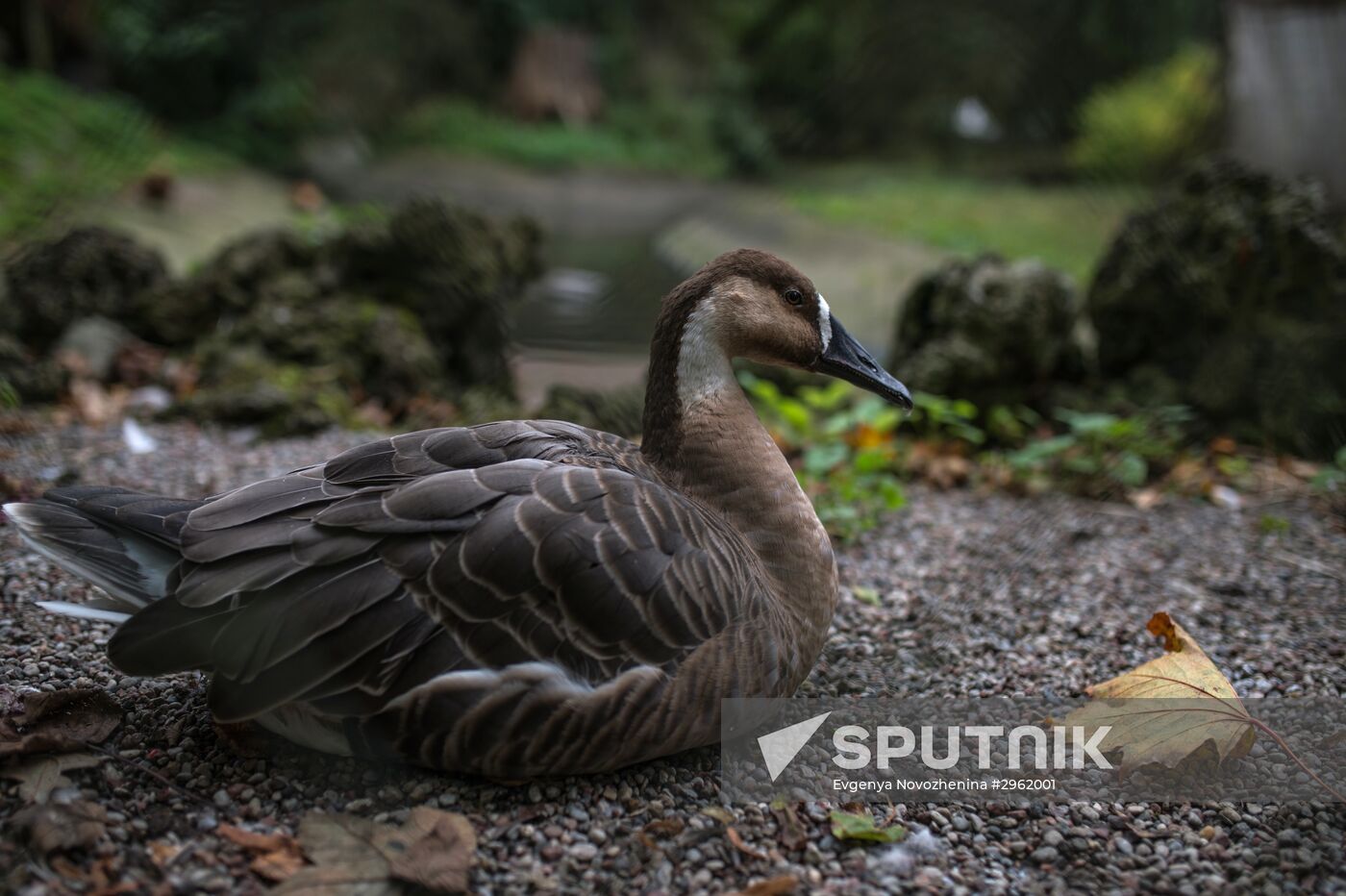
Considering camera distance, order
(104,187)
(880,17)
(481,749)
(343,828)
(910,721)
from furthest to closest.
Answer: (104,187)
(880,17)
(910,721)
(481,749)
(343,828)

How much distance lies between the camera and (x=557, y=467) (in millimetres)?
2393

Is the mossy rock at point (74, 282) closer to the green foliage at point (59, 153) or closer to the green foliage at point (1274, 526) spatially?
the green foliage at point (59, 153)

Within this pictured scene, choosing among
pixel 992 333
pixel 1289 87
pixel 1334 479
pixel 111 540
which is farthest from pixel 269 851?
pixel 1289 87

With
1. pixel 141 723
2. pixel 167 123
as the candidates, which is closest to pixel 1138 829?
pixel 141 723

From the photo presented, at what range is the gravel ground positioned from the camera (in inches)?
79.4

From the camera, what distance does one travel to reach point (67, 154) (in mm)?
6988

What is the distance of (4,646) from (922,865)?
245cm

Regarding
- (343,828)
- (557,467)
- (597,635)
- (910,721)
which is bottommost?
(910,721)

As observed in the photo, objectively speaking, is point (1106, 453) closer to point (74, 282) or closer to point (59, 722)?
point (59, 722)

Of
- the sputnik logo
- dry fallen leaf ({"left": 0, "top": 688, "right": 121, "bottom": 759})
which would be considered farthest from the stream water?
dry fallen leaf ({"left": 0, "top": 688, "right": 121, "bottom": 759})

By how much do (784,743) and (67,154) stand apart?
23.0 feet

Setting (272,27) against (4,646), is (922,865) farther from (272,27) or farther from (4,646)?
(272,27)

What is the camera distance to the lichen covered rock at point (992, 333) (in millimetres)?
5223

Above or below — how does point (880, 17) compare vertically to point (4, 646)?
above
